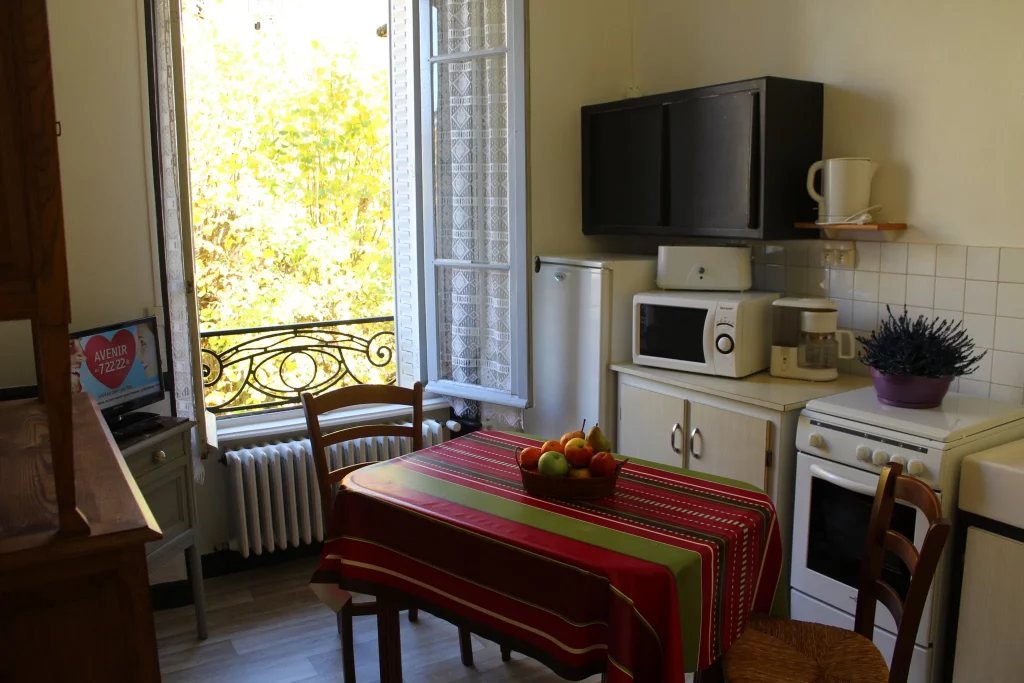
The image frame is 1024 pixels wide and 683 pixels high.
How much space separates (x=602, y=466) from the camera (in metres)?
2.03

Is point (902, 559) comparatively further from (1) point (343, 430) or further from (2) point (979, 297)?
(1) point (343, 430)

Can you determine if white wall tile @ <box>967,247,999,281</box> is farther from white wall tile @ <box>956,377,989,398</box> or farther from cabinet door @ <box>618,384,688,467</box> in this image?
cabinet door @ <box>618,384,688,467</box>

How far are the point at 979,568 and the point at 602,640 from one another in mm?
1233

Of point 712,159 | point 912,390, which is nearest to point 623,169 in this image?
point 712,159

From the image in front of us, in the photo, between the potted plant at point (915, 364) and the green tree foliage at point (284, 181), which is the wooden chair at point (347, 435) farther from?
the green tree foliage at point (284, 181)

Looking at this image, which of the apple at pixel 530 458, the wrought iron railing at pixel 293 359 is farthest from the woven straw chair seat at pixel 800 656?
the wrought iron railing at pixel 293 359

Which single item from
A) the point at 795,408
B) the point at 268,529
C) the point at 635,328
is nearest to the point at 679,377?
the point at 635,328

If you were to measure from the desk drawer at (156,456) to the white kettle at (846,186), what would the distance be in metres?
2.46

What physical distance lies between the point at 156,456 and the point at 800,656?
2.11 metres

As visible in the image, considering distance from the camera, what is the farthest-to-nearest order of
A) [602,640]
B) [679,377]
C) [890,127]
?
[679,377]
[890,127]
[602,640]

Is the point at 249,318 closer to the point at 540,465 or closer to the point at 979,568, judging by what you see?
the point at 540,465

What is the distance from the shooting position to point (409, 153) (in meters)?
3.84

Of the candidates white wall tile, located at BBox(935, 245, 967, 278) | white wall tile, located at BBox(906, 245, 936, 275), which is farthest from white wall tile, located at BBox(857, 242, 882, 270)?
white wall tile, located at BBox(935, 245, 967, 278)

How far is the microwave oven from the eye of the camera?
121 inches
